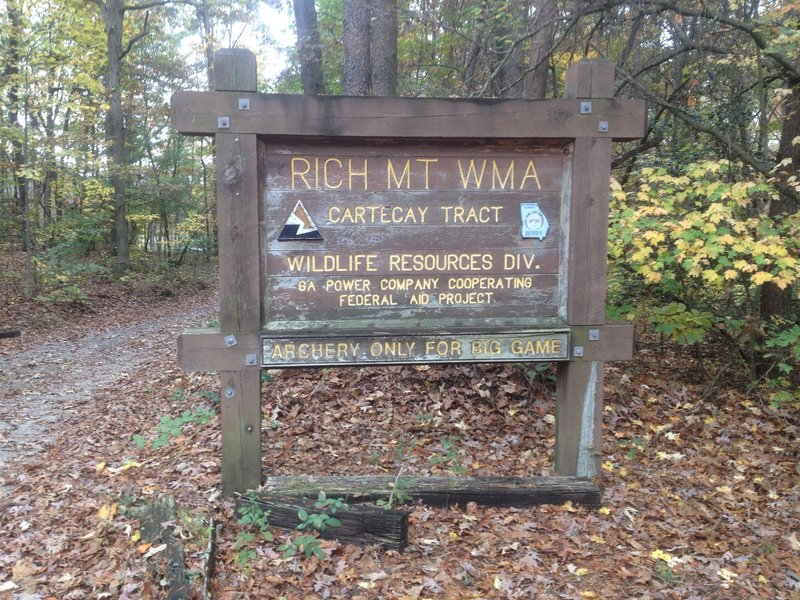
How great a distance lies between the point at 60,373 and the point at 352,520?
7538 millimetres

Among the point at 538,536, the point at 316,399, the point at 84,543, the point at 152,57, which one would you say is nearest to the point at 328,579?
the point at 538,536

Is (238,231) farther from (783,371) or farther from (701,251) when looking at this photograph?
(783,371)

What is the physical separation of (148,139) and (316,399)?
20.4 meters

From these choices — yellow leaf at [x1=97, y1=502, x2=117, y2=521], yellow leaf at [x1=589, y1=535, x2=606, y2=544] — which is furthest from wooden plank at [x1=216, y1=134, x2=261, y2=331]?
yellow leaf at [x1=589, y1=535, x2=606, y2=544]

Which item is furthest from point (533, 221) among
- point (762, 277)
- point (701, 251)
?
point (762, 277)

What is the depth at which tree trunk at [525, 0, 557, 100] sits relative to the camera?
6.82m

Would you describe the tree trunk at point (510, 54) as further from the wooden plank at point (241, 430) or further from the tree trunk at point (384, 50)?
the wooden plank at point (241, 430)

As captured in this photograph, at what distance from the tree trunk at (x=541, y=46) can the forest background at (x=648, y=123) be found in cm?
3

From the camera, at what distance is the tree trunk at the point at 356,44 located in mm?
7562

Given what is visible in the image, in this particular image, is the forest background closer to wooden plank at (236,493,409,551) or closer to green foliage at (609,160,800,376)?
green foliage at (609,160,800,376)

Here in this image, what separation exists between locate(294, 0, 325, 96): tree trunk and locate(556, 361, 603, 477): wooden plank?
24.0 ft

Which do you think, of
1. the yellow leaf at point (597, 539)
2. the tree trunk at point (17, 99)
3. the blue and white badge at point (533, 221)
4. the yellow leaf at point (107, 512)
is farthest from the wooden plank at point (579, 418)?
the tree trunk at point (17, 99)

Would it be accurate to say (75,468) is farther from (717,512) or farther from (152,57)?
(152,57)

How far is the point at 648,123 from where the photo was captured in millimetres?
7676
